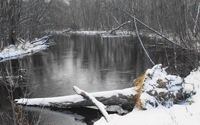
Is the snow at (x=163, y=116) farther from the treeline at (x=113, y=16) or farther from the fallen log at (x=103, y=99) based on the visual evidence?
the treeline at (x=113, y=16)

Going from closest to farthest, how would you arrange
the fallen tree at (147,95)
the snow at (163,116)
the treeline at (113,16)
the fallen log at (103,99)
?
the snow at (163,116) → the fallen tree at (147,95) → the fallen log at (103,99) → the treeline at (113,16)

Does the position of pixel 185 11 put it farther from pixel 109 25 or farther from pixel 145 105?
pixel 109 25

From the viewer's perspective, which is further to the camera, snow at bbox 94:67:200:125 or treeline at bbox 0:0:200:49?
treeline at bbox 0:0:200:49

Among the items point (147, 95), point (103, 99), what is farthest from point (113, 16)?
point (147, 95)

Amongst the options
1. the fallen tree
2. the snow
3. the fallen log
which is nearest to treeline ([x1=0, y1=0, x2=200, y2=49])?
the fallen tree

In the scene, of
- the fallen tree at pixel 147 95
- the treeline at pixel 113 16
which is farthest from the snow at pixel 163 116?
the treeline at pixel 113 16

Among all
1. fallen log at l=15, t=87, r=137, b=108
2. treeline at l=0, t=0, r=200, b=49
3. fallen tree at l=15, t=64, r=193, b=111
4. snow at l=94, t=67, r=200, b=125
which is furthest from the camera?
treeline at l=0, t=0, r=200, b=49

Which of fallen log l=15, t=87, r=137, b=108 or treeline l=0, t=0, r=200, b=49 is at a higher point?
treeline l=0, t=0, r=200, b=49

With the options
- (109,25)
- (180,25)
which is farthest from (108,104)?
(109,25)

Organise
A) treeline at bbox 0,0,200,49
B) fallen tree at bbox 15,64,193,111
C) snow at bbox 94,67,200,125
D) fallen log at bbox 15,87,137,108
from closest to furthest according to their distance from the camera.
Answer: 1. snow at bbox 94,67,200,125
2. fallen tree at bbox 15,64,193,111
3. fallen log at bbox 15,87,137,108
4. treeline at bbox 0,0,200,49

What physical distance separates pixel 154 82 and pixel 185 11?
523 centimetres

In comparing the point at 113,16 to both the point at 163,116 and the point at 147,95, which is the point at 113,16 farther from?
the point at 163,116

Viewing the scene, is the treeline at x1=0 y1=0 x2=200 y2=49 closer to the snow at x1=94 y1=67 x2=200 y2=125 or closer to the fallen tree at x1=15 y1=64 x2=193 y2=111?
the fallen tree at x1=15 y1=64 x2=193 y2=111

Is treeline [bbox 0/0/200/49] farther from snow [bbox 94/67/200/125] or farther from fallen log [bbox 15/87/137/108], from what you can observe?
snow [bbox 94/67/200/125]
